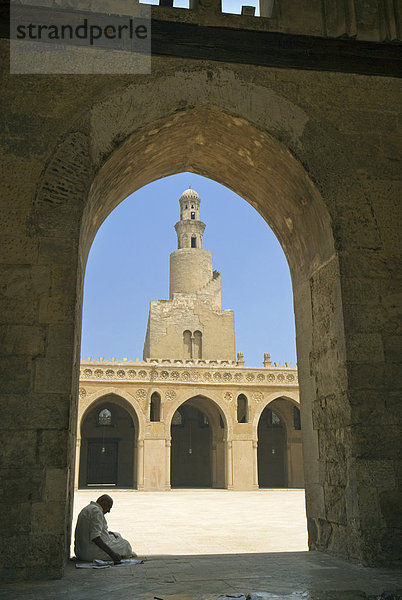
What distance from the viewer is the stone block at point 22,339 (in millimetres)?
4555

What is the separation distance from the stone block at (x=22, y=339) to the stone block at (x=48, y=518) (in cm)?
120

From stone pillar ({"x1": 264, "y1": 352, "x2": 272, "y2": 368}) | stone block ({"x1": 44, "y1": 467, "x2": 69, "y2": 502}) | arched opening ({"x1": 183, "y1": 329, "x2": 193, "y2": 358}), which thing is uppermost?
arched opening ({"x1": 183, "y1": 329, "x2": 193, "y2": 358})

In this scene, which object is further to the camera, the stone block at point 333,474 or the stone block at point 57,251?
the stone block at point 333,474

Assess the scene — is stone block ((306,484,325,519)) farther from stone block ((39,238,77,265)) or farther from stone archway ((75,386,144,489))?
stone archway ((75,386,144,489))

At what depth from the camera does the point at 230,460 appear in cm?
2539

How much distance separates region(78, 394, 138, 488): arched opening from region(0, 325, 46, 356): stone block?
24331 millimetres

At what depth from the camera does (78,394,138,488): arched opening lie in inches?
1126

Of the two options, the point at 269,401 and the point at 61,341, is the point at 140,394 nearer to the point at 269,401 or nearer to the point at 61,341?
the point at 269,401

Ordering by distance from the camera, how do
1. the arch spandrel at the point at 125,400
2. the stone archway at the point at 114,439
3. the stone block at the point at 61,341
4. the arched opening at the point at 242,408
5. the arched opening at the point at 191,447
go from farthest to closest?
the arched opening at the point at 191,447
the stone archway at the point at 114,439
the arched opening at the point at 242,408
the arch spandrel at the point at 125,400
the stone block at the point at 61,341

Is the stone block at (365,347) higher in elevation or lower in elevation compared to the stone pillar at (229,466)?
higher

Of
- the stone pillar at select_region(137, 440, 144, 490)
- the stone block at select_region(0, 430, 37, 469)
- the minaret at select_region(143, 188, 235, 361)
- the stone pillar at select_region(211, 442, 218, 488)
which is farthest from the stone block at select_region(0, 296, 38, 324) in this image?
the minaret at select_region(143, 188, 235, 361)

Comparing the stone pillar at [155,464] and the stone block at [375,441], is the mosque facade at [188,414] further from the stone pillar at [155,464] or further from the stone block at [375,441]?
the stone block at [375,441]

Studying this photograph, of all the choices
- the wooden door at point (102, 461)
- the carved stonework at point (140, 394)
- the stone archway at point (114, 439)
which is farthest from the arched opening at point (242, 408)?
the wooden door at point (102, 461)

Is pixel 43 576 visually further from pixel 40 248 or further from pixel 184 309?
pixel 184 309
